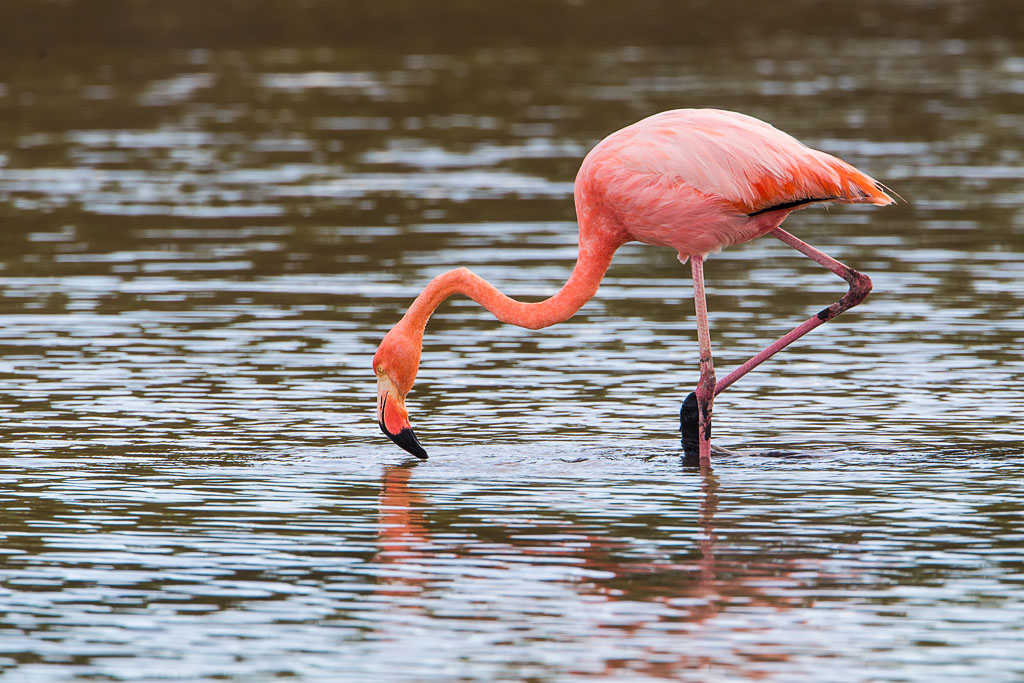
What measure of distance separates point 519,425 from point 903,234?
31.1 feet

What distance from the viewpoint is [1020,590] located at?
861cm

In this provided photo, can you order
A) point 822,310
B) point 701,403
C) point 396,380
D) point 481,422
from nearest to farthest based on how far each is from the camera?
1. point 396,380
2. point 701,403
3. point 822,310
4. point 481,422

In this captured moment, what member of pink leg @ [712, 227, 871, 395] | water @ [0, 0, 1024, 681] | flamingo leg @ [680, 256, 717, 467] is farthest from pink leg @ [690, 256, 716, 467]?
pink leg @ [712, 227, 871, 395]

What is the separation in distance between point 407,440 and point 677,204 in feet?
6.99

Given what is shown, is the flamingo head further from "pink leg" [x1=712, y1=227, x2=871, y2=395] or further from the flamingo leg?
"pink leg" [x1=712, y1=227, x2=871, y2=395]

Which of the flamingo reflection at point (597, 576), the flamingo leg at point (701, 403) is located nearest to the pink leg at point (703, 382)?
the flamingo leg at point (701, 403)

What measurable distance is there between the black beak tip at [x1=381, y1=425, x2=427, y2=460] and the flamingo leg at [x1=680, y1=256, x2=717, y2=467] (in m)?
1.65

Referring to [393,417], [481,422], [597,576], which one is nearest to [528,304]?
[393,417]

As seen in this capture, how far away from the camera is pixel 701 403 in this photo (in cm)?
1174

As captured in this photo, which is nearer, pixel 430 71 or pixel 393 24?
pixel 430 71

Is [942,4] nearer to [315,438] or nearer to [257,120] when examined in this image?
[257,120]

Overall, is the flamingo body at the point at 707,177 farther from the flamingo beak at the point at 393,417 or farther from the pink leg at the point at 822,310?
the flamingo beak at the point at 393,417

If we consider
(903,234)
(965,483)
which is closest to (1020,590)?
(965,483)

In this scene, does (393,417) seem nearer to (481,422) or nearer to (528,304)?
(528,304)
